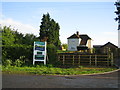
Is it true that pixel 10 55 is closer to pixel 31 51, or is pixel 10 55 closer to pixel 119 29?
pixel 31 51

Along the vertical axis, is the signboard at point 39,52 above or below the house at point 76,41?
below

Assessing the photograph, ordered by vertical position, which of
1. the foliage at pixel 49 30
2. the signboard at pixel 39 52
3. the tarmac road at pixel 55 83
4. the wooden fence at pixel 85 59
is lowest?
the tarmac road at pixel 55 83

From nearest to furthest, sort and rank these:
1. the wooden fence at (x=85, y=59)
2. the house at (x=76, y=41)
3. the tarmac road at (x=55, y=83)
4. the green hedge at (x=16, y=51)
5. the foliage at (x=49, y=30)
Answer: the tarmac road at (x=55, y=83) < the green hedge at (x=16, y=51) < the wooden fence at (x=85, y=59) < the foliage at (x=49, y=30) < the house at (x=76, y=41)

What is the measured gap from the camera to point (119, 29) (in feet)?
131

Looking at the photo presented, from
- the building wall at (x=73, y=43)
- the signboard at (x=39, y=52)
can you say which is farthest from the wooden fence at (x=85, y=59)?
the building wall at (x=73, y=43)

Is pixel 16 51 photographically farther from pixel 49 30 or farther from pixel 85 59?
pixel 49 30

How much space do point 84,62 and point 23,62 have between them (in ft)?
24.0

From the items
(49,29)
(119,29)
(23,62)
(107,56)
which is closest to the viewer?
(23,62)

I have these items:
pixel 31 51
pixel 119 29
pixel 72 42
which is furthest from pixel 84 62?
pixel 72 42

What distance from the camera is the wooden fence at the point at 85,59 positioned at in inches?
742

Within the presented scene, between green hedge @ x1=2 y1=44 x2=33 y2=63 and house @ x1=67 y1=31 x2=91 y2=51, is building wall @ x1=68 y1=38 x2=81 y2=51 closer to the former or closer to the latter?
house @ x1=67 y1=31 x2=91 y2=51

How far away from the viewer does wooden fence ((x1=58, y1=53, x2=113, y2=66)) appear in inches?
742

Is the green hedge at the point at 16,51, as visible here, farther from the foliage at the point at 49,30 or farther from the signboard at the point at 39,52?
the foliage at the point at 49,30

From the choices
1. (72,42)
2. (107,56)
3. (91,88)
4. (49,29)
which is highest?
(49,29)
